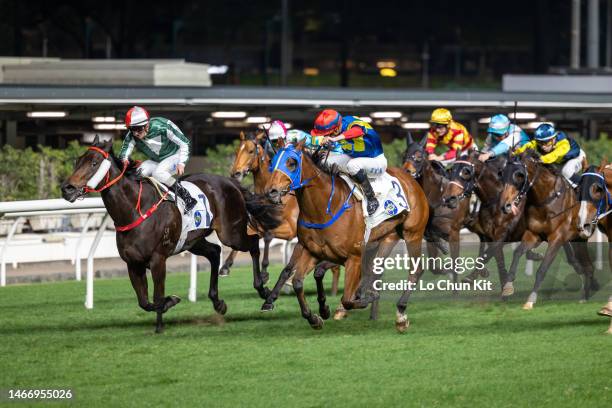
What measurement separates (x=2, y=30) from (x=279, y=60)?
12.2 metres

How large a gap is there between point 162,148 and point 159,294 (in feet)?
4.23

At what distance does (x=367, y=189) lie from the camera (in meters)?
9.77

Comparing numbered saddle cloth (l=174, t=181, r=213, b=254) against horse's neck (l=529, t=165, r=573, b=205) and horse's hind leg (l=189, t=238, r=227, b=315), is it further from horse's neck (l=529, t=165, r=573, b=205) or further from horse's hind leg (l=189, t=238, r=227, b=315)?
horse's neck (l=529, t=165, r=573, b=205)

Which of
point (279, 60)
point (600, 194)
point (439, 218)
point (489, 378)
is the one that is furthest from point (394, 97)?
point (279, 60)

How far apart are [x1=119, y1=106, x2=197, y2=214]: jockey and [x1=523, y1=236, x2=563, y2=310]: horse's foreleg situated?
2.85 m

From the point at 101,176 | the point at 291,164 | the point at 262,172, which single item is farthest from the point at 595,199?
the point at 101,176

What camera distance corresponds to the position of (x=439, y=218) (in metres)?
12.5

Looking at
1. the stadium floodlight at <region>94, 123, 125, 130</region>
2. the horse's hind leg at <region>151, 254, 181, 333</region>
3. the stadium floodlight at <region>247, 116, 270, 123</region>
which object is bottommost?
the horse's hind leg at <region>151, 254, 181, 333</region>

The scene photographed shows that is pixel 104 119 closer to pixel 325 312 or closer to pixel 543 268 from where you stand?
pixel 543 268

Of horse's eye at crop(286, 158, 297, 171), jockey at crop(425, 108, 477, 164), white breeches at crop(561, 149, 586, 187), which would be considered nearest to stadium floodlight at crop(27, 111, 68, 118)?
jockey at crop(425, 108, 477, 164)

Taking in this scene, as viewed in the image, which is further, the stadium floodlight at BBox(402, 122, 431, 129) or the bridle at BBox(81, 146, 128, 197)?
the stadium floodlight at BBox(402, 122, 431, 129)

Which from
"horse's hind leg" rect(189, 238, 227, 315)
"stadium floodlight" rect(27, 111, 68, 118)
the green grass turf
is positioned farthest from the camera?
"stadium floodlight" rect(27, 111, 68, 118)

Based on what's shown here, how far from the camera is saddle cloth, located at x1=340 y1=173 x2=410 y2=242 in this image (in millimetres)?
9758

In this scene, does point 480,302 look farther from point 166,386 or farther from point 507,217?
point 166,386
